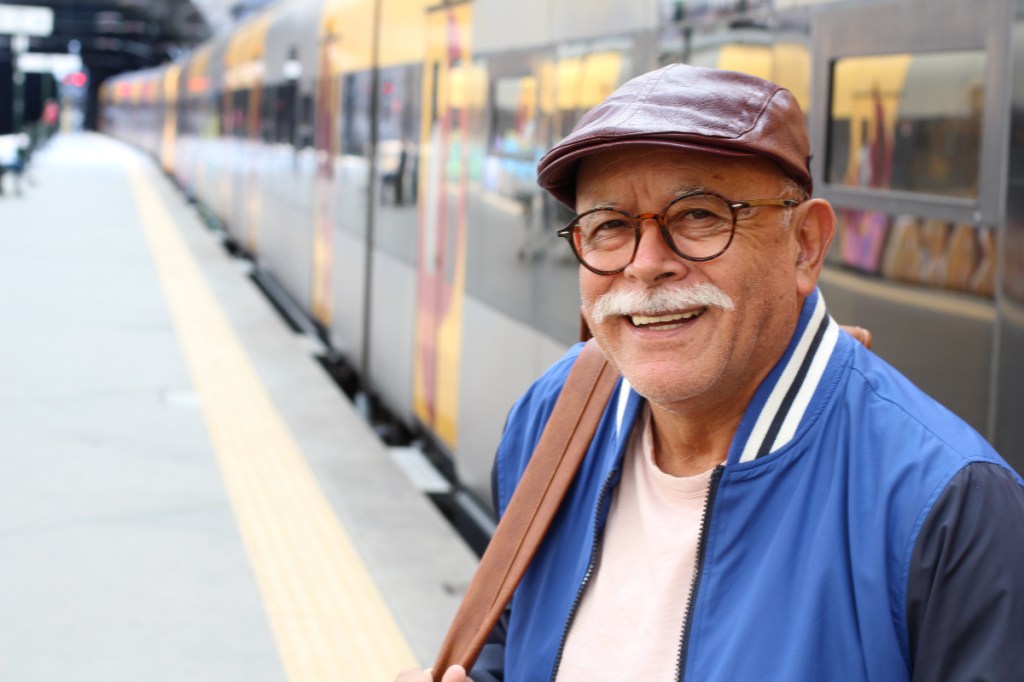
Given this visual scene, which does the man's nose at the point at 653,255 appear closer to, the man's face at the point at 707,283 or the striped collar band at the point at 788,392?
the man's face at the point at 707,283

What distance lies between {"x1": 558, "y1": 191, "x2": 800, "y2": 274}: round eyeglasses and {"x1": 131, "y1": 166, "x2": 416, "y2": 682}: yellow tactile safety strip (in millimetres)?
2477

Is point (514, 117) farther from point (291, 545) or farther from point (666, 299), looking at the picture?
point (666, 299)

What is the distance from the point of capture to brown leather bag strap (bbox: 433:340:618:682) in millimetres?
1636

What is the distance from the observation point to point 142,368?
28.1 feet

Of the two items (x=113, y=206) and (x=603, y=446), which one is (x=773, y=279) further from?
(x=113, y=206)

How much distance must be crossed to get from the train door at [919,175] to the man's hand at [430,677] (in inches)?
44.7

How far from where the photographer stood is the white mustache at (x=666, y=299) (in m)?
1.50

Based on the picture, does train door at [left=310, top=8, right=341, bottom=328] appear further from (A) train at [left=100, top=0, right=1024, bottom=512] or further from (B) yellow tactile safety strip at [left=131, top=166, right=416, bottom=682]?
(B) yellow tactile safety strip at [left=131, top=166, right=416, bottom=682]

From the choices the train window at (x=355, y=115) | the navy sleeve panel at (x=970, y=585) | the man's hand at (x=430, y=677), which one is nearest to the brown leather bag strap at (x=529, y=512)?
the man's hand at (x=430, y=677)

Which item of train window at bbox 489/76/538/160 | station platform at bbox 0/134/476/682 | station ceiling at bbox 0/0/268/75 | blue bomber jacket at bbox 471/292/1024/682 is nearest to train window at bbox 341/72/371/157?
station platform at bbox 0/134/476/682

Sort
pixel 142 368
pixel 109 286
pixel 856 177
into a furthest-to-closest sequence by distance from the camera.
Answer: pixel 109 286 < pixel 142 368 < pixel 856 177

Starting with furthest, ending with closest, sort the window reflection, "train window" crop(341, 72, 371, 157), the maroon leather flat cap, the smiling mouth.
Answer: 1. "train window" crop(341, 72, 371, 157)
2. the window reflection
3. the smiling mouth
4. the maroon leather flat cap

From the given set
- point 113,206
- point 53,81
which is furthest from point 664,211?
point 53,81

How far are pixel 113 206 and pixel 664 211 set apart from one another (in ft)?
74.8
